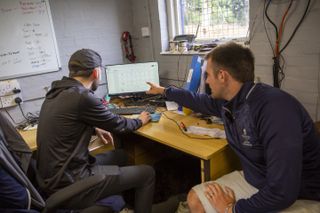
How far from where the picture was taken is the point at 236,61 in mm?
1274

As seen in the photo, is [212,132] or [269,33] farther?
[269,33]

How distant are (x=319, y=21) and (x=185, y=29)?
140 centimetres

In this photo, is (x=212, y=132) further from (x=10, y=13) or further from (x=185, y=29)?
(x=10, y=13)

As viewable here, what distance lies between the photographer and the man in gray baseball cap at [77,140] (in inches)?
61.1

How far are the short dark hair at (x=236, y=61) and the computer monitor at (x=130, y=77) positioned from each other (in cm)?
128

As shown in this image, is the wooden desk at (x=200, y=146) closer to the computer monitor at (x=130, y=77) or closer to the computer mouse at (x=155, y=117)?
the computer mouse at (x=155, y=117)

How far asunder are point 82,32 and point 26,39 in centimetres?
55

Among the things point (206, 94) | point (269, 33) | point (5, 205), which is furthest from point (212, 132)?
point (5, 205)

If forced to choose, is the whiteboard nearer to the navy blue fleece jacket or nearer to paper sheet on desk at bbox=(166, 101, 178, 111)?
paper sheet on desk at bbox=(166, 101, 178, 111)

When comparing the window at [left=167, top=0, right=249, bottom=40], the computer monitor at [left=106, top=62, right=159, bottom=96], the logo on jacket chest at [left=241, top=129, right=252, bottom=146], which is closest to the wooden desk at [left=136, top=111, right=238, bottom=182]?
the logo on jacket chest at [left=241, top=129, right=252, bottom=146]

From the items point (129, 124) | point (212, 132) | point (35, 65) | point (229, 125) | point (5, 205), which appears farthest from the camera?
point (35, 65)

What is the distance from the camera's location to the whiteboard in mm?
2242

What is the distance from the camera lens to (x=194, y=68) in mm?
2115

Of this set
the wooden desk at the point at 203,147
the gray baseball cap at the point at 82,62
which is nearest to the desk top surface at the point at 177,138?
the wooden desk at the point at 203,147
